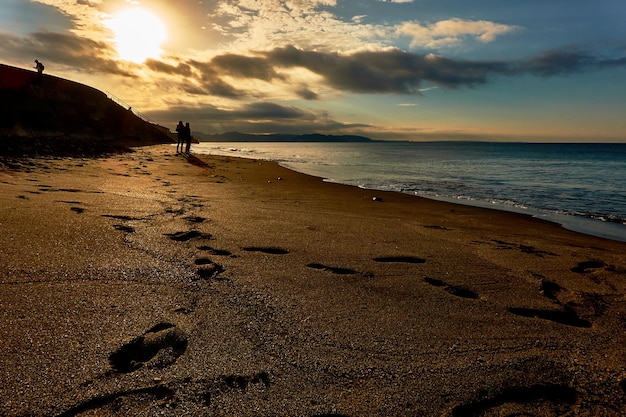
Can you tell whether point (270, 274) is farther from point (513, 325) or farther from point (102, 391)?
point (513, 325)

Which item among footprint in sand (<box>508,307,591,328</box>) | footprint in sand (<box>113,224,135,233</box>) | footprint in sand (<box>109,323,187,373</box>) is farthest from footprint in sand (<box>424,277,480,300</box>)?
footprint in sand (<box>113,224,135,233</box>)

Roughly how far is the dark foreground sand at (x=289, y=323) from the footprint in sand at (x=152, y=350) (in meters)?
0.01

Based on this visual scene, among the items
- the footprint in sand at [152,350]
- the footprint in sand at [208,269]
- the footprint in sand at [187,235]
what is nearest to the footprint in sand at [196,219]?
the footprint in sand at [187,235]

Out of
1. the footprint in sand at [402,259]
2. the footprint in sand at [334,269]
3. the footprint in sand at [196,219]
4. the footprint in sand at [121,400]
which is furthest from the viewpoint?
the footprint in sand at [196,219]

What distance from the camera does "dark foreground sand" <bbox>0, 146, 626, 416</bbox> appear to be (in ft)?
6.51

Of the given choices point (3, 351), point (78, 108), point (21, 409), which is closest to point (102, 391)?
point (21, 409)

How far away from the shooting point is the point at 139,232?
4789 millimetres

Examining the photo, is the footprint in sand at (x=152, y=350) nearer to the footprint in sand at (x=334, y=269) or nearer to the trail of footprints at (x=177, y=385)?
the trail of footprints at (x=177, y=385)

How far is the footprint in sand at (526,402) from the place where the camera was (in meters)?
2.01

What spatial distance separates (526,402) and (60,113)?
47.1m

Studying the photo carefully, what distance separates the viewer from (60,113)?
3753 cm

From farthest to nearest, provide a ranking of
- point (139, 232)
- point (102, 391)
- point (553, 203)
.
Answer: point (553, 203) < point (139, 232) < point (102, 391)

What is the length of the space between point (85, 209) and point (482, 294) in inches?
232

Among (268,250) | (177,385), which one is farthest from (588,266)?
(177,385)
